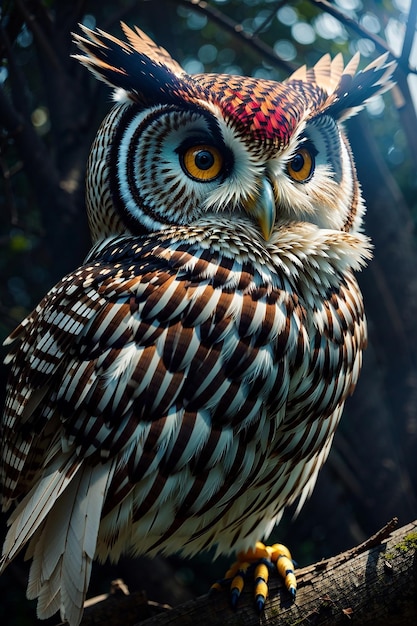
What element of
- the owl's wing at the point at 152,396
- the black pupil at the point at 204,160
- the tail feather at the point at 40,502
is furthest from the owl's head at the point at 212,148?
the tail feather at the point at 40,502

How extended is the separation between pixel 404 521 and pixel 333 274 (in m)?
2.09

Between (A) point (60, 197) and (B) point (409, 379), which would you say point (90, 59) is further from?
(B) point (409, 379)

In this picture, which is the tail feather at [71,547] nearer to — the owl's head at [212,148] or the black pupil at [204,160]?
the owl's head at [212,148]

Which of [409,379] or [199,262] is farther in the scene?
[409,379]

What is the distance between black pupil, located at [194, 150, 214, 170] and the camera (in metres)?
2.18

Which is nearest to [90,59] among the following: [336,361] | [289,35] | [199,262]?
[199,262]

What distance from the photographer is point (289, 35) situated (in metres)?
4.51

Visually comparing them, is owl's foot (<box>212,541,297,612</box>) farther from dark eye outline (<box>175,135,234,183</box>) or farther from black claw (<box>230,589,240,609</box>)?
dark eye outline (<box>175,135,234,183</box>)

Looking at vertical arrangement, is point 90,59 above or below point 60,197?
above

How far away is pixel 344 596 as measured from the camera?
7.06 ft

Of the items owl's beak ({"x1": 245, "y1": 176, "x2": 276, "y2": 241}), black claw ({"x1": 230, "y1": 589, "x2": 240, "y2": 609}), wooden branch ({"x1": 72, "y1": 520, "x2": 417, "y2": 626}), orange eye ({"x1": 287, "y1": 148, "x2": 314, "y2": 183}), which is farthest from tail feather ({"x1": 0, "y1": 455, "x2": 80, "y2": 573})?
orange eye ({"x1": 287, "y1": 148, "x2": 314, "y2": 183})

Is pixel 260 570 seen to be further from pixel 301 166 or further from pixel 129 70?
pixel 129 70

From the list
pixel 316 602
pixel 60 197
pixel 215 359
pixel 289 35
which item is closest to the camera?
pixel 215 359

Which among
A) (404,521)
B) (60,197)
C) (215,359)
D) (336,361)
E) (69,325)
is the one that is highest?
(60,197)
